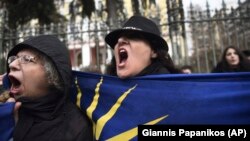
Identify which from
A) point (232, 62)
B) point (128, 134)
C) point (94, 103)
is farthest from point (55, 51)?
point (232, 62)

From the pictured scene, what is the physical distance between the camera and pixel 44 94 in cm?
248

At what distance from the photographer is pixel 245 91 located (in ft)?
7.99

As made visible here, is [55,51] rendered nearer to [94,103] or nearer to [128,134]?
[94,103]

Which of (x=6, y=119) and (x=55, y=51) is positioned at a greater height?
(x=55, y=51)

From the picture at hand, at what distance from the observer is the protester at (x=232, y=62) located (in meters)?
5.73

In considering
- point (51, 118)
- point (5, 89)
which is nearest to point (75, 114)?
point (51, 118)

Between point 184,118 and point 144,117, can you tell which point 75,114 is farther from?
point 184,118

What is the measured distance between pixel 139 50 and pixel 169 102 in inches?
15.8

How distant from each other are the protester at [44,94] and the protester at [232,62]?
3624mm

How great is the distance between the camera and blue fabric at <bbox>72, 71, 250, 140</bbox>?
7.72 ft

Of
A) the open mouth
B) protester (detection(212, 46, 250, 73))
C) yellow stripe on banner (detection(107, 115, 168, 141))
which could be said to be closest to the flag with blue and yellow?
yellow stripe on banner (detection(107, 115, 168, 141))

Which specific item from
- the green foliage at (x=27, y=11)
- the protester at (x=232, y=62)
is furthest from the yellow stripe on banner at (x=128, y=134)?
the green foliage at (x=27, y=11)

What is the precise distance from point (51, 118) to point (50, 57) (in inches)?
14.1

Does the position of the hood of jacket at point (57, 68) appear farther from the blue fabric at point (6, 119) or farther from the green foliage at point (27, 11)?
the green foliage at point (27, 11)
